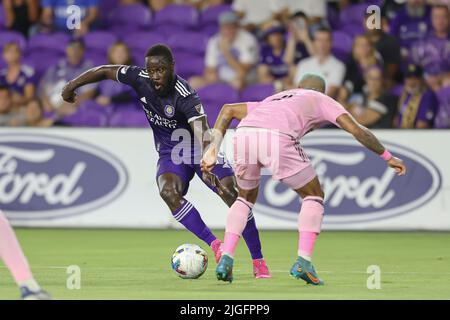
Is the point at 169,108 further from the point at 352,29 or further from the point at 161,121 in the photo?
the point at 352,29

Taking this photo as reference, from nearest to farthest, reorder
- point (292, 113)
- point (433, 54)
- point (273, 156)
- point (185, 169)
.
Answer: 1. point (273, 156)
2. point (292, 113)
3. point (185, 169)
4. point (433, 54)

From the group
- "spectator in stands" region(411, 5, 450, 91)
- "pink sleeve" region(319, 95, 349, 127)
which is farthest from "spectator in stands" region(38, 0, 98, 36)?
"pink sleeve" region(319, 95, 349, 127)

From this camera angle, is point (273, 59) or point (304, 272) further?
point (273, 59)

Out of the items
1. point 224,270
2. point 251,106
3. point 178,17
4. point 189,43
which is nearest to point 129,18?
point 178,17

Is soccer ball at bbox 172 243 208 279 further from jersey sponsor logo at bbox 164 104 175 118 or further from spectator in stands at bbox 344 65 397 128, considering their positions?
spectator in stands at bbox 344 65 397 128

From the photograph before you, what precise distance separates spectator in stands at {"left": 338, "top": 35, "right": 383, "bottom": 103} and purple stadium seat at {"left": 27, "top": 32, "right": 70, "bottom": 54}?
202 inches

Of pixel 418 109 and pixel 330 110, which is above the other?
pixel 330 110

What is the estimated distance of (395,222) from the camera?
16688 mm

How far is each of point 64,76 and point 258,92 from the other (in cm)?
330

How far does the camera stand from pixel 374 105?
1736 centimetres

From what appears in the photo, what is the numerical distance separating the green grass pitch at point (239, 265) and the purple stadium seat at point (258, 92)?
2724mm

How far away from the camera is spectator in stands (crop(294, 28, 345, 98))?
18297 millimetres
